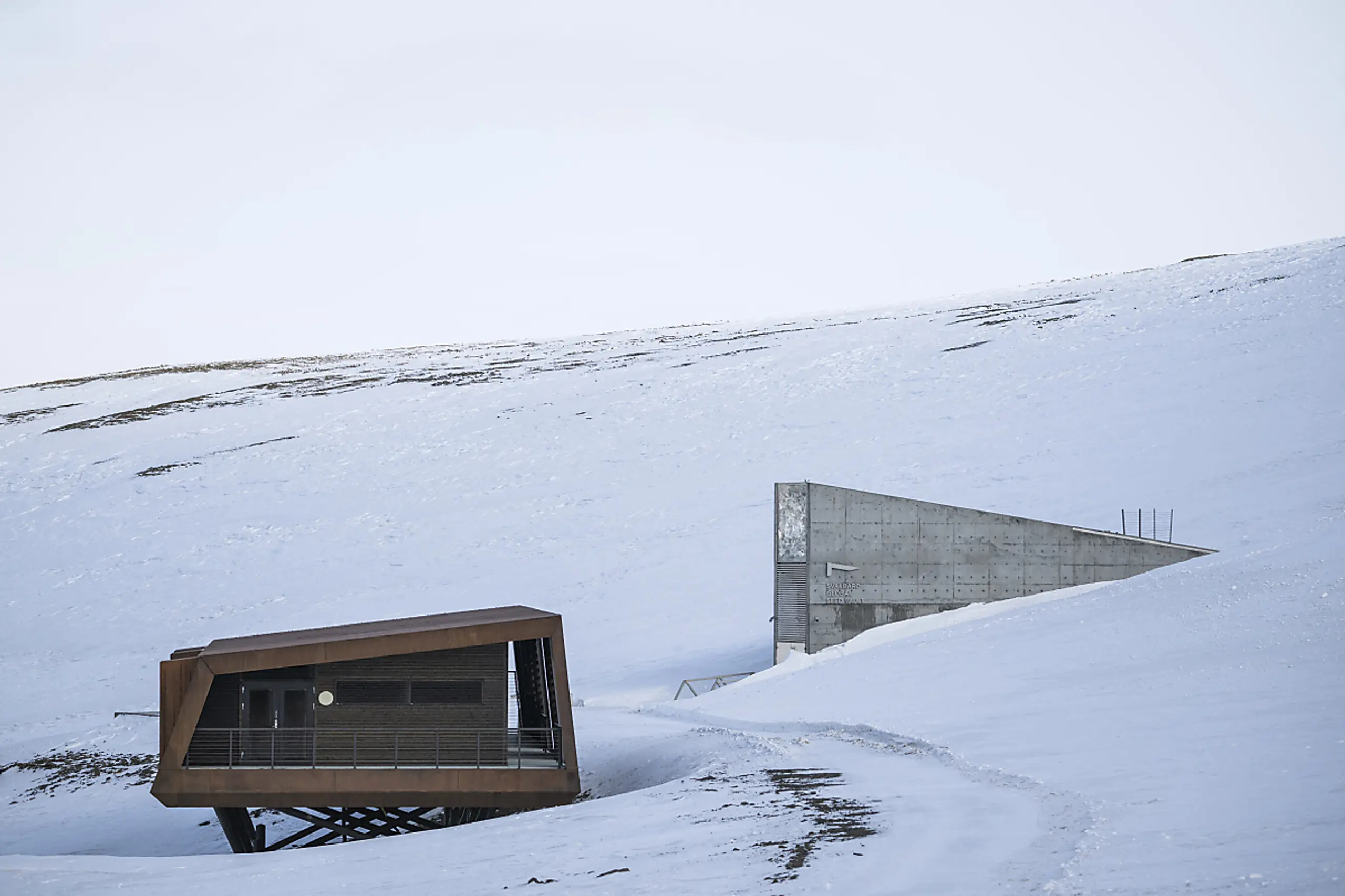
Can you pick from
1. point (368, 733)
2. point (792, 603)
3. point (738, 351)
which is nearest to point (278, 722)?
Result: point (368, 733)

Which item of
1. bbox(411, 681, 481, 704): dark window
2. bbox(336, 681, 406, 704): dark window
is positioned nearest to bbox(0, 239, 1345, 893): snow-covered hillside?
bbox(411, 681, 481, 704): dark window

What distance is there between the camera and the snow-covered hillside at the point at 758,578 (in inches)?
536

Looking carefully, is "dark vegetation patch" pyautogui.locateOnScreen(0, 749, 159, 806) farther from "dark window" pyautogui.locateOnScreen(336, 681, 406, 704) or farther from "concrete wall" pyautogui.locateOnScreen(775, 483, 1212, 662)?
"concrete wall" pyautogui.locateOnScreen(775, 483, 1212, 662)

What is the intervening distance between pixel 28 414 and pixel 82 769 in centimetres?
5549

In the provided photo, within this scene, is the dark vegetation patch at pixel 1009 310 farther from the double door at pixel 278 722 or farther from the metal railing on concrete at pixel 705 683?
the double door at pixel 278 722

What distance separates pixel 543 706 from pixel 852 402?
128 ft

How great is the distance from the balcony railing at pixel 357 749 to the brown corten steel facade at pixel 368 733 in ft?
0.08

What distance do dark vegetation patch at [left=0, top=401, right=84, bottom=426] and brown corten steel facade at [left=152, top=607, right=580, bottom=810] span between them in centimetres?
6096

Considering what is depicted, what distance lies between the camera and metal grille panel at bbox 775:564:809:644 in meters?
31.1

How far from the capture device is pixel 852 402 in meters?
60.5

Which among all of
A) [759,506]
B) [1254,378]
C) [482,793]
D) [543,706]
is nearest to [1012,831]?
[482,793]

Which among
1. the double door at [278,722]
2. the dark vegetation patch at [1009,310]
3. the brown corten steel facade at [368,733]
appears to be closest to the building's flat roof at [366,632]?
the brown corten steel facade at [368,733]

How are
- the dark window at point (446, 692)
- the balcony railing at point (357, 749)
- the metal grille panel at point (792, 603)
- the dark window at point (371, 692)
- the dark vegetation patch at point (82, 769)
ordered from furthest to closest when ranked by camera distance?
1. the metal grille panel at point (792, 603)
2. the dark vegetation patch at point (82, 769)
3. the dark window at point (446, 692)
4. the dark window at point (371, 692)
5. the balcony railing at point (357, 749)

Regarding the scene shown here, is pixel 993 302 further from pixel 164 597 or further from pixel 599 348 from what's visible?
pixel 164 597
